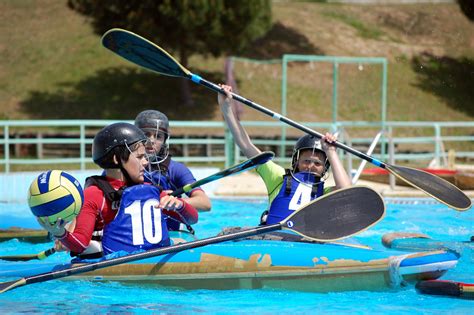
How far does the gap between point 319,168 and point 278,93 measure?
23145 mm

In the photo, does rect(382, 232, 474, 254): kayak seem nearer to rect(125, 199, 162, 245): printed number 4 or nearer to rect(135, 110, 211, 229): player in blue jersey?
rect(135, 110, 211, 229): player in blue jersey

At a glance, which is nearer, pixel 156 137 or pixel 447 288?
pixel 447 288

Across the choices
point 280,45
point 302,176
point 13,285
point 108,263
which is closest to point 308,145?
point 302,176

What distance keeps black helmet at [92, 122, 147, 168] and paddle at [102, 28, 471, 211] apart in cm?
131

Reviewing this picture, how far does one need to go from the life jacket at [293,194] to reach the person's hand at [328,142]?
10.0 inches

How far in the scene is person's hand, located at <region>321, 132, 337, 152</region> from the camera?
655 cm

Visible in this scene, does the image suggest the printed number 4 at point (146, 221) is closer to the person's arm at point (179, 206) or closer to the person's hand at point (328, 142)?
the person's arm at point (179, 206)

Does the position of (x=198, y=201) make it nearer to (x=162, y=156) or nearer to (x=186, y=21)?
(x=162, y=156)

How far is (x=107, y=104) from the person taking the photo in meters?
29.4

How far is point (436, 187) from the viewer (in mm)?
7105

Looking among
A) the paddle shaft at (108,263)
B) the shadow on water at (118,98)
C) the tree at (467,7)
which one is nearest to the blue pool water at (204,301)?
the paddle shaft at (108,263)

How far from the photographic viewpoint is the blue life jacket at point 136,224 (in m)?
5.71

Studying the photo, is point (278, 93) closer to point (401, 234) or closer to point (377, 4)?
point (377, 4)

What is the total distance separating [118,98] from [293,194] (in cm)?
2372
